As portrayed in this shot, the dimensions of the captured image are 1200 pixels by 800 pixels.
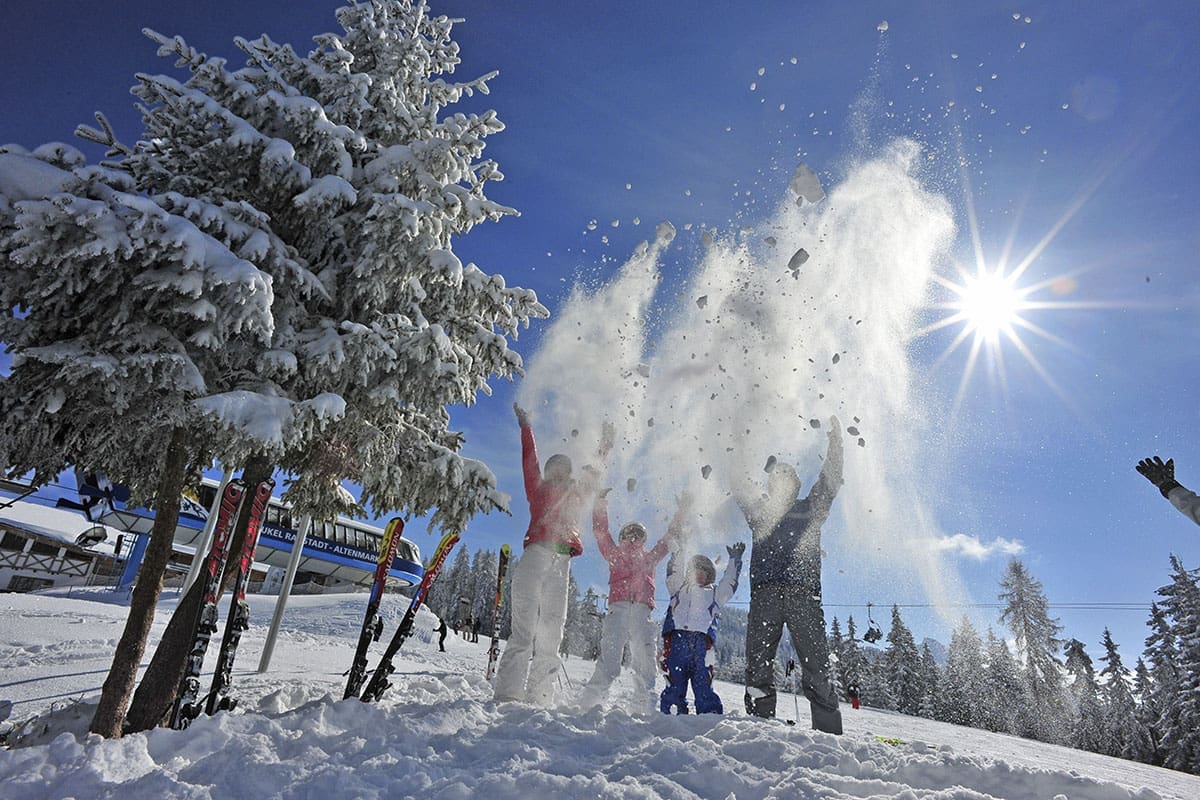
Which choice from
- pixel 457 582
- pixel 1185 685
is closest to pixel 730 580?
pixel 1185 685

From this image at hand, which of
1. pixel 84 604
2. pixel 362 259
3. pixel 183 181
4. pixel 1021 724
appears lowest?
pixel 1021 724

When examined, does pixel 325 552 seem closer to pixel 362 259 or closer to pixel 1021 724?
pixel 362 259

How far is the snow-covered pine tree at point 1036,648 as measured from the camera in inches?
1412

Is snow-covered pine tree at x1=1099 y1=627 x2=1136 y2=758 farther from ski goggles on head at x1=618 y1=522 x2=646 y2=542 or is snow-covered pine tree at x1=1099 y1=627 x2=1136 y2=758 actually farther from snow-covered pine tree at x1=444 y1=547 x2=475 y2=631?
snow-covered pine tree at x1=444 y1=547 x2=475 y2=631

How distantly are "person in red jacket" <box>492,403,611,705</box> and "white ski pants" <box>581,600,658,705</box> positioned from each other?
1.50m

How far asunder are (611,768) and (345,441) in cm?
438

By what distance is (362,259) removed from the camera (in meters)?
6.03

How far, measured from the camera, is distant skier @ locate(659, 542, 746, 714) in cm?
663

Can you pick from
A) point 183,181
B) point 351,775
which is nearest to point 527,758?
point 351,775

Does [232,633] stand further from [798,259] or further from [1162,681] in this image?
[1162,681]

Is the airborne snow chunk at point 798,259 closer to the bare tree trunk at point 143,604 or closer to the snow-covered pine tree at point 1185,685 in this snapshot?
the bare tree trunk at point 143,604

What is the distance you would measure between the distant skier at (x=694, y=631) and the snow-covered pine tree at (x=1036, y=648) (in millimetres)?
41600

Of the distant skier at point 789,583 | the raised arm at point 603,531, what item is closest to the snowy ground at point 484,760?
the distant skier at point 789,583

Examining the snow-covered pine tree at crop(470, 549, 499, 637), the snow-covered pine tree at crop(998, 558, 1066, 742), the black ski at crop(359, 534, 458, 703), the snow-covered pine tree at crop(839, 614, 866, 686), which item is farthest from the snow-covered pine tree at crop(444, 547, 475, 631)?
the black ski at crop(359, 534, 458, 703)
